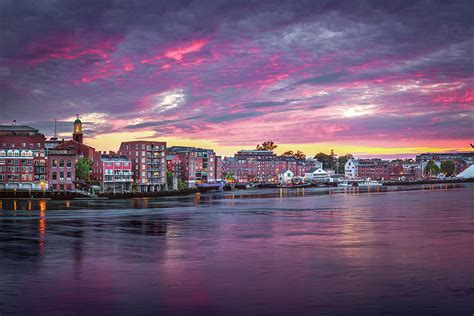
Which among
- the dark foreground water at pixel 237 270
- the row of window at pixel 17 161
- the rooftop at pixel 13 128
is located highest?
the rooftop at pixel 13 128

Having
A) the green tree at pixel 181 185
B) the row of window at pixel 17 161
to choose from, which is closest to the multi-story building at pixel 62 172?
A: the row of window at pixel 17 161

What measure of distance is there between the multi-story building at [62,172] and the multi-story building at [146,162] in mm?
28323

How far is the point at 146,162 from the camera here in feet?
526

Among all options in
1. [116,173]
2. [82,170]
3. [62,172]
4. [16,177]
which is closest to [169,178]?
[116,173]

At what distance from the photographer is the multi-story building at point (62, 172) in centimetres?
12950

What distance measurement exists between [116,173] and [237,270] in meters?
126

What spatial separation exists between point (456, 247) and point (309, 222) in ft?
74.5

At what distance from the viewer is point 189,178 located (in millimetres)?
196875

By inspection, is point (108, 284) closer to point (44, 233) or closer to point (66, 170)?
point (44, 233)

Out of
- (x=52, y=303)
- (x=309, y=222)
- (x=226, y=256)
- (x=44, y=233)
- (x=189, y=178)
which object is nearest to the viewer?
(x=52, y=303)

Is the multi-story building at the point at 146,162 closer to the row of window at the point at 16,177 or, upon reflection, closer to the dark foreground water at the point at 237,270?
the row of window at the point at 16,177

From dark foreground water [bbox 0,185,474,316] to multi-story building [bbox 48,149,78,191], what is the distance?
8061 cm

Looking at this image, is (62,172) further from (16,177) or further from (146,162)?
(146,162)

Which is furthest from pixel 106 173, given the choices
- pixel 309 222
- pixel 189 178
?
pixel 309 222
